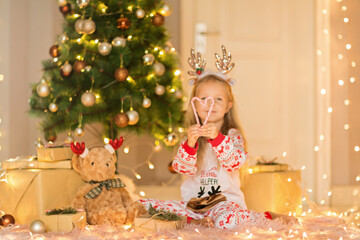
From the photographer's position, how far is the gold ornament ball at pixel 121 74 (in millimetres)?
2396

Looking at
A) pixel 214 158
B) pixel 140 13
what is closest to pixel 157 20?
pixel 140 13

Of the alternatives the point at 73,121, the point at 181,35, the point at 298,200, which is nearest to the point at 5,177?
the point at 73,121

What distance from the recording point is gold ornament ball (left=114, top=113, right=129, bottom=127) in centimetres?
240

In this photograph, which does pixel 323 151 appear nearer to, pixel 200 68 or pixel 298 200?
pixel 298 200

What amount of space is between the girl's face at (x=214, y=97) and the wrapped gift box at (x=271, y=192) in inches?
14.7

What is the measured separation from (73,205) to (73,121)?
62 centimetres

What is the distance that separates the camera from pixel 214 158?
83.7 inches

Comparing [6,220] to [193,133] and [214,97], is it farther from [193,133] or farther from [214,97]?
[214,97]

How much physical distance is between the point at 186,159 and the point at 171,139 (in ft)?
1.88

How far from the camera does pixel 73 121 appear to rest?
248 centimetres

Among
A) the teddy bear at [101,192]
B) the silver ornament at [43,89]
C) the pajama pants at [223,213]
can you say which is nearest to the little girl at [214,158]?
the pajama pants at [223,213]

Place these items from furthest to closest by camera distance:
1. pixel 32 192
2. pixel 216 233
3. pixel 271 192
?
pixel 271 192, pixel 32 192, pixel 216 233

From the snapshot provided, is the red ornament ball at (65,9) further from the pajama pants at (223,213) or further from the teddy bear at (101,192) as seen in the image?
the pajama pants at (223,213)

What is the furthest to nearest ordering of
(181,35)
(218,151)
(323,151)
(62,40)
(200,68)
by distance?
(181,35) → (323,151) → (62,40) → (200,68) → (218,151)
